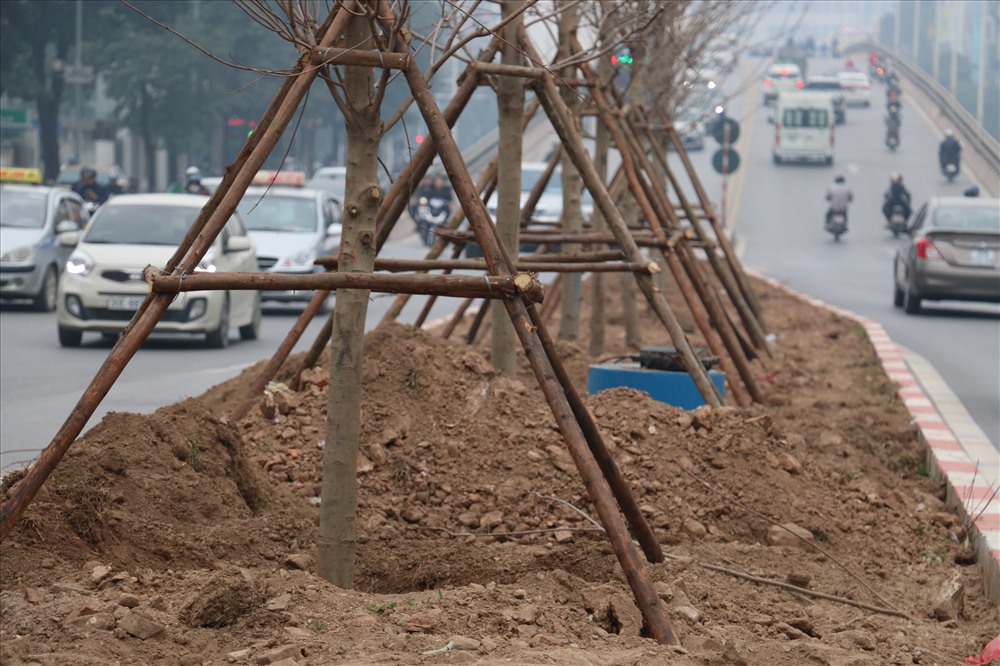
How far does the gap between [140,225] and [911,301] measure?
11.0 metres

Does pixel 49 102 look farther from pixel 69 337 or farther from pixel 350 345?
pixel 350 345

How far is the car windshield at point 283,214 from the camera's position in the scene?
22.0 meters

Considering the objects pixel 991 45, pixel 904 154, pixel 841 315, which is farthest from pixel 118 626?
pixel 904 154

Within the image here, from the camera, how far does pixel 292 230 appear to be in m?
21.8

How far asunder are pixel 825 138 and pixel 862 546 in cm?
5530

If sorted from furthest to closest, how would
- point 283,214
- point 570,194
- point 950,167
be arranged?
point 950,167, point 283,214, point 570,194

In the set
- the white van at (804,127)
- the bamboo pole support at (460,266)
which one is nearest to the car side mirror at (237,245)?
the bamboo pole support at (460,266)

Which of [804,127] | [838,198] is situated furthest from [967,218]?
[804,127]

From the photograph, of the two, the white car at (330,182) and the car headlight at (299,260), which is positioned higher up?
the white car at (330,182)

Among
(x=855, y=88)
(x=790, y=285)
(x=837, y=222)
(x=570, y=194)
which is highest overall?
(x=855, y=88)

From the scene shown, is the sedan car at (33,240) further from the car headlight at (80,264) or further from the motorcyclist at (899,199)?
the motorcyclist at (899,199)

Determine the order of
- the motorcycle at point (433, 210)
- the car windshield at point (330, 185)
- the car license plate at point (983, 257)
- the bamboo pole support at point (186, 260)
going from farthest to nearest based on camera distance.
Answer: the motorcycle at point (433, 210) → the car windshield at point (330, 185) → the car license plate at point (983, 257) → the bamboo pole support at point (186, 260)

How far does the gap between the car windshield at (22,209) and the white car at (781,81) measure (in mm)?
57621

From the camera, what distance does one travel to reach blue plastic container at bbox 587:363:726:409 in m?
8.76
